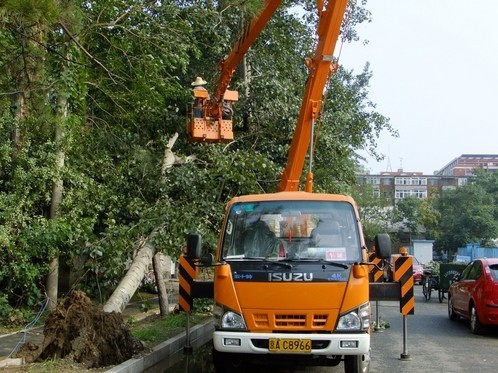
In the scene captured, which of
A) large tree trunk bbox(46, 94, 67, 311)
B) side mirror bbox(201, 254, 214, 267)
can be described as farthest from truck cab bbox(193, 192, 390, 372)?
large tree trunk bbox(46, 94, 67, 311)

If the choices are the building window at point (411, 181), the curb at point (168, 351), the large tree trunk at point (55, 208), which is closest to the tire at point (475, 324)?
the curb at point (168, 351)

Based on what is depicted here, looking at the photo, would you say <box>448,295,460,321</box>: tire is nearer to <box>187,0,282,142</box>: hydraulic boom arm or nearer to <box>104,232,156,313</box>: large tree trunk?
<box>187,0,282,142</box>: hydraulic boom arm

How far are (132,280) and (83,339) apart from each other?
4545 mm

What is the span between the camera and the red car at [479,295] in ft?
Result: 38.9

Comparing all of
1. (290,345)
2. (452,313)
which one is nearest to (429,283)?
(452,313)

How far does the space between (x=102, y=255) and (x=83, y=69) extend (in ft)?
13.1

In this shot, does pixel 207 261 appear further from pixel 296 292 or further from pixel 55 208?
pixel 55 208

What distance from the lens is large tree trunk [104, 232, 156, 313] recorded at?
11906 millimetres

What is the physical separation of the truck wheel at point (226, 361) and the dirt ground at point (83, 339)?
1.29 metres

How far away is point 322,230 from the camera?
307 inches

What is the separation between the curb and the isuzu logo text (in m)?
2.16

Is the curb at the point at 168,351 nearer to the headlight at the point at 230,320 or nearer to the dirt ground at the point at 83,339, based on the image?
the dirt ground at the point at 83,339

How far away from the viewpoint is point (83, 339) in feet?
26.6

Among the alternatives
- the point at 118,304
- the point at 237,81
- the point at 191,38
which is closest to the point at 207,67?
the point at 237,81
